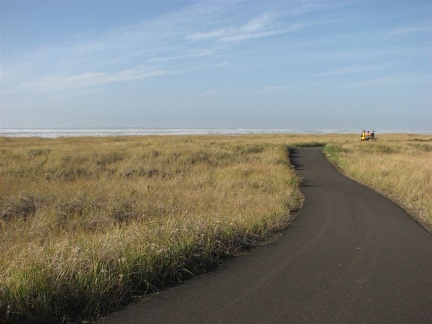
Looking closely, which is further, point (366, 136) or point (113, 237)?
point (366, 136)

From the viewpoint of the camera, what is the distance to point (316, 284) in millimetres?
4883

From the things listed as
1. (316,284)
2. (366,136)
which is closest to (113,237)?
(316,284)

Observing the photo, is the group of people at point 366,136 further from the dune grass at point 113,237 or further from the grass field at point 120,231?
the dune grass at point 113,237

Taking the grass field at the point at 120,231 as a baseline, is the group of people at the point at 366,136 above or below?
above

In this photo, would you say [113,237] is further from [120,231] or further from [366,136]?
[366,136]

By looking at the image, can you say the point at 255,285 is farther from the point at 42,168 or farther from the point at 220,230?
the point at 42,168

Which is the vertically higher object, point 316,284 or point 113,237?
point 113,237

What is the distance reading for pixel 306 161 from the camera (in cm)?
2834

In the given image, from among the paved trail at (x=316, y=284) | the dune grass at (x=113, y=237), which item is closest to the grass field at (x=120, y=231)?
the dune grass at (x=113, y=237)

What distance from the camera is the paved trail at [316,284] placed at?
3.99 m

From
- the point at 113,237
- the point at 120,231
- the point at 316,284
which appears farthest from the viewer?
the point at 120,231

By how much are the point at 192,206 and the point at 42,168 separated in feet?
39.6

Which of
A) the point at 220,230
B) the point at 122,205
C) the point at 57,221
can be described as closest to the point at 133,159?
the point at 122,205

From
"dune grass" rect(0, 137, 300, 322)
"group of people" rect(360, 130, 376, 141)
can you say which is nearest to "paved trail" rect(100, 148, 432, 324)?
"dune grass" rect(0, 137, 300, 322)
